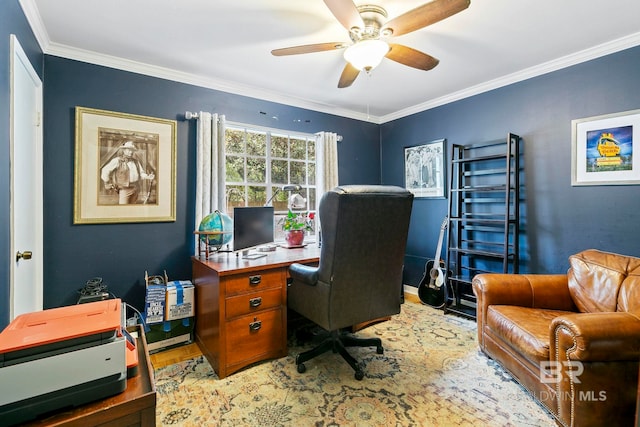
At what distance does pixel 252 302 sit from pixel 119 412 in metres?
1.31

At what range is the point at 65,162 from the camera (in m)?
2.33

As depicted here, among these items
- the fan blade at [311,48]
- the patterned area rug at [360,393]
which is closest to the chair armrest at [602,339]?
the patterned area rug at [360,393]

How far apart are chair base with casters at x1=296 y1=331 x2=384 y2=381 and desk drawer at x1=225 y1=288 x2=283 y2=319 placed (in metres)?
0.42

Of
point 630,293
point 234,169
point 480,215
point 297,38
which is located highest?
point 297,38

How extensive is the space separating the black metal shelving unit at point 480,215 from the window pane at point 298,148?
5.64ft

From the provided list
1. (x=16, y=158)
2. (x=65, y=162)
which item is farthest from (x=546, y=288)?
(x=65, y=162)

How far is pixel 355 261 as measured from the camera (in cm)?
187

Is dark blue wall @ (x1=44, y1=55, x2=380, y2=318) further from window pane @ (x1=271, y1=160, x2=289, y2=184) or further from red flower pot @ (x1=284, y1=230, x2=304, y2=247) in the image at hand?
red flower pot @ (x1=284, y1=230, x2=304, y2=247)

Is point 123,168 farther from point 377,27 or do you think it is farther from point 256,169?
point 377,27

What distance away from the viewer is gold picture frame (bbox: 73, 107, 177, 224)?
7.80 feet

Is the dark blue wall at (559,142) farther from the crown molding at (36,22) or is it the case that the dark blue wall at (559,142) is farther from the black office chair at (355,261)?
the crown molding at (36,22)

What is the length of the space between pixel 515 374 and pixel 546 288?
71 centimetres

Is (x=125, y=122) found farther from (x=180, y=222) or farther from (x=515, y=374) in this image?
(x=515, y=374)

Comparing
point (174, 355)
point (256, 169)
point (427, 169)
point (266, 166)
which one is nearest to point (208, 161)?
point (256, 169)
